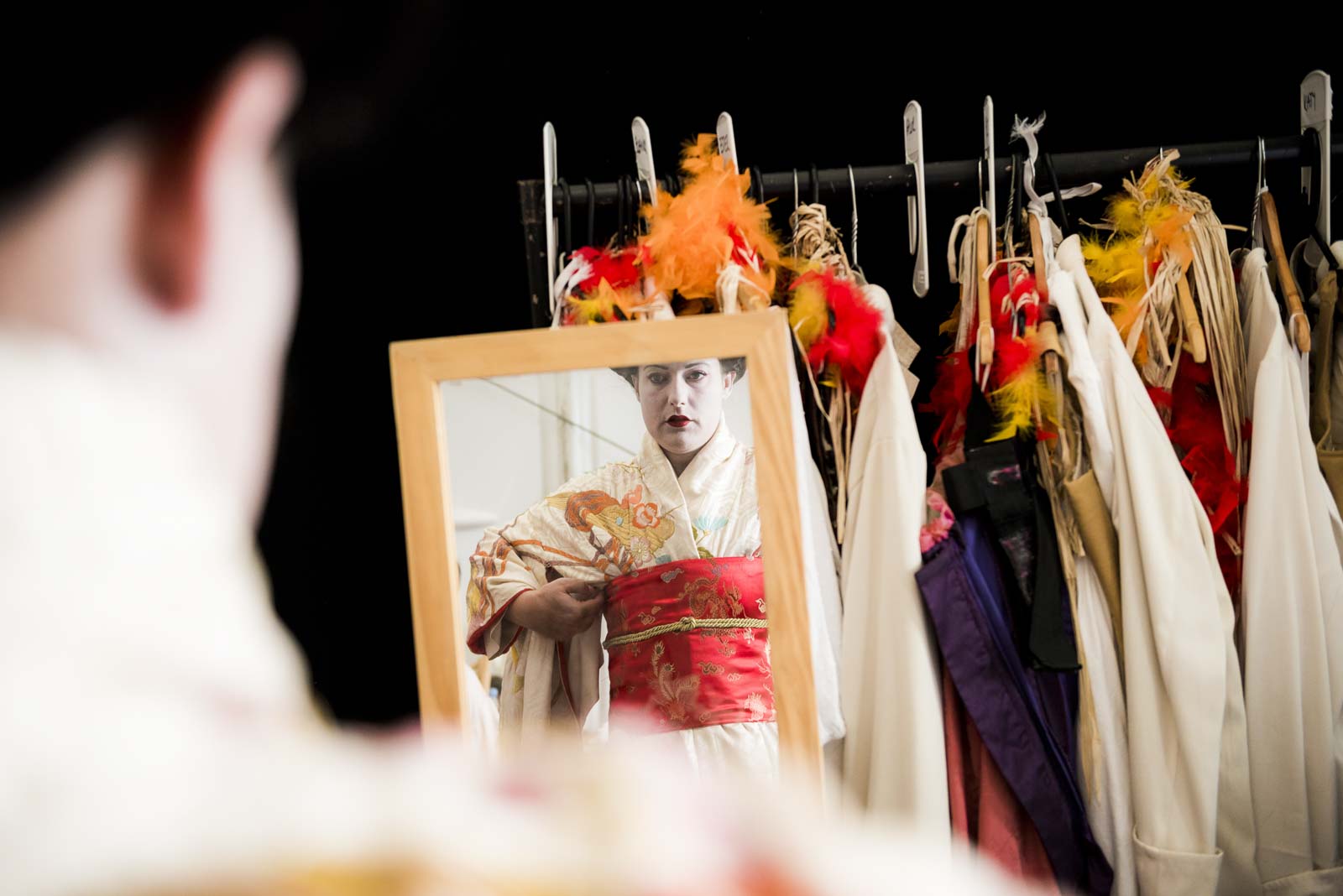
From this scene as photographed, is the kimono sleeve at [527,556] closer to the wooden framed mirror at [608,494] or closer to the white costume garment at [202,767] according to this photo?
the wooden framed mirror at [608,494]

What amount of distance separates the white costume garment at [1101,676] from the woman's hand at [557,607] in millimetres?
548

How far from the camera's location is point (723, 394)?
90 centimetres

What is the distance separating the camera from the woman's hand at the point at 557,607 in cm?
92

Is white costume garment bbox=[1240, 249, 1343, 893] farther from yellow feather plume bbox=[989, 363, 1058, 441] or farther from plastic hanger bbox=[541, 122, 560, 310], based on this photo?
plastic hanger bbox=[541, 122, 560, 310]

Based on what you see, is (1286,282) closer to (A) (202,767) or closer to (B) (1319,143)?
(B) (1319,143)

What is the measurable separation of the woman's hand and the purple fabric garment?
357 mm

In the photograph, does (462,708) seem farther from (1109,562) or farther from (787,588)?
(1109,562)

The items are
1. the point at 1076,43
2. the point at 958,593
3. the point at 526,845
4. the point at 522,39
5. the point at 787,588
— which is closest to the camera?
the point at 526,845

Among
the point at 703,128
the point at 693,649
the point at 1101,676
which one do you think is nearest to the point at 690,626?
the point at 693,649

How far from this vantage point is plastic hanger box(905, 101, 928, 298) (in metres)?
1.12

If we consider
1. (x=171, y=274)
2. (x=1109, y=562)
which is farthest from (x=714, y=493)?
(x=171, y=274)

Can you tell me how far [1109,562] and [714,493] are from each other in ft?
1.57

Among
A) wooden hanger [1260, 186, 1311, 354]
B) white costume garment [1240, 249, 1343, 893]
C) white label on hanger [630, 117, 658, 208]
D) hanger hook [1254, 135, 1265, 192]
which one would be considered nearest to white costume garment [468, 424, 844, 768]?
Answer: white label on hanger [630, 117, 658, 208]

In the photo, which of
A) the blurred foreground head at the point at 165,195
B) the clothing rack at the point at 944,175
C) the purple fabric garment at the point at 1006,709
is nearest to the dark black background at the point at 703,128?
the clothing rack at the point at 944,175
